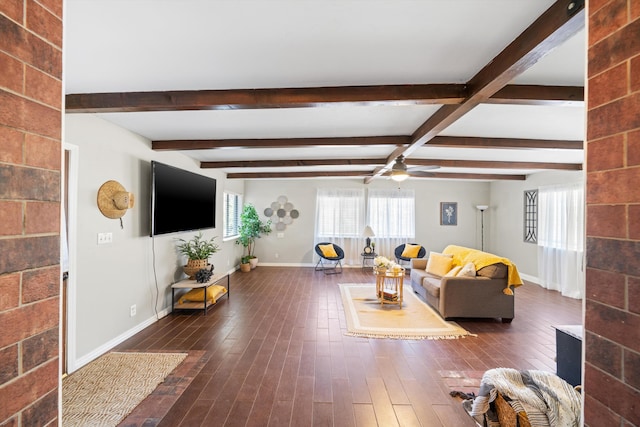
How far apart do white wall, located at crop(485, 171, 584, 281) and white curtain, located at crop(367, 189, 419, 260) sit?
79.8 inches

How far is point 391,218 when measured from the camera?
25.0 ft

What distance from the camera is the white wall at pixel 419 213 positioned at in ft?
25.4

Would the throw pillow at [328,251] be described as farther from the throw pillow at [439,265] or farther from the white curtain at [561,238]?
the white curtain at [561,238]

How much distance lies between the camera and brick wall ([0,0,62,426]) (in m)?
0.66

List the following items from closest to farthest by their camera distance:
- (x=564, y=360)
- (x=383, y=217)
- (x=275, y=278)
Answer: (x=564, y=360) < (x=275, y=278) < (x=383, y=217)

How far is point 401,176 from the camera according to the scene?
3.91 metres

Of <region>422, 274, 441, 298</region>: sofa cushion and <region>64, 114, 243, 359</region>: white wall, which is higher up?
<region>64, 114, 243, 359</region>: white wall

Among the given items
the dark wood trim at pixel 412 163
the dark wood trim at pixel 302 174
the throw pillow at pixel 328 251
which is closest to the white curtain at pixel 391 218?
the throw pillow at pixel 328 251

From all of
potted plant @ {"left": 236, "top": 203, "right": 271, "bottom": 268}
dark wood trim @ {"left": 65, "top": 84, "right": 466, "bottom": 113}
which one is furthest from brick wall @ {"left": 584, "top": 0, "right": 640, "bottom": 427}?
potted plant @ {"left": 236, "top": 203, "right": 271, "bottom": 268}

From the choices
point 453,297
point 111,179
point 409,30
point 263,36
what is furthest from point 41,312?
point 453,297

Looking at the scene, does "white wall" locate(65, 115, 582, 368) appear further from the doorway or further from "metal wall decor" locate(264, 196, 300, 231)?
"metal wall decor" locate(264, 196, 300, 231)

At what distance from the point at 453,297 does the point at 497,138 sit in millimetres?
2056

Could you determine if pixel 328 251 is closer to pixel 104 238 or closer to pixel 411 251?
pixel 411 251

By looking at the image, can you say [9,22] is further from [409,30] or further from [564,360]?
[564,360]
